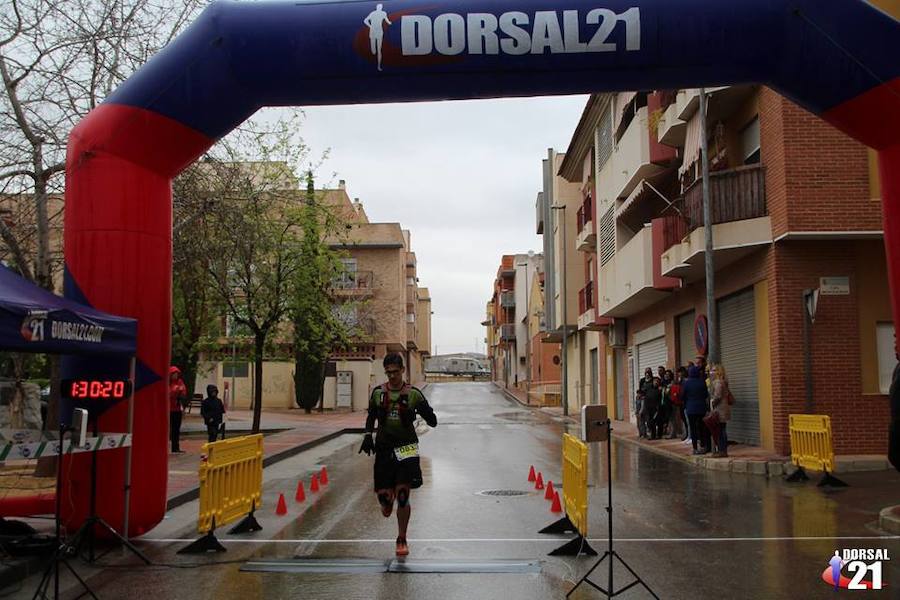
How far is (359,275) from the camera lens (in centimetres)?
5544

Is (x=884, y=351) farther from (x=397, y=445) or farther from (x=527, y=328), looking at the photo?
(x=527, y=328)

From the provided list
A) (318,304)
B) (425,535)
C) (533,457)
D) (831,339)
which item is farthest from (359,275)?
(425,535)

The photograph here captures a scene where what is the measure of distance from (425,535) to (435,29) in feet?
17.5

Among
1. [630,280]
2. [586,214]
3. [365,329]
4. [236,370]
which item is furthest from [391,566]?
→ [236,370]

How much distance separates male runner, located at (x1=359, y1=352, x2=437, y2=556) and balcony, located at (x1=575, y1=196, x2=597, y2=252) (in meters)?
26.9

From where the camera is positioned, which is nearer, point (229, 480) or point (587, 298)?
point (229, 480)

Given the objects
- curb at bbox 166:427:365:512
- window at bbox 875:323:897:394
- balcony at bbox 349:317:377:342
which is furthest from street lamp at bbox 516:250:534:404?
window at bbox 875:323:897:394

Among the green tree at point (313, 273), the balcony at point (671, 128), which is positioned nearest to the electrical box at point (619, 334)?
the green tree at point (313, 273)

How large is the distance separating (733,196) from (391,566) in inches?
495

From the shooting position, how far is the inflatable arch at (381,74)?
8.32m

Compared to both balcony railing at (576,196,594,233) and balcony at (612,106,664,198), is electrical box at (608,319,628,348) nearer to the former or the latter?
balcony railing at (576,196,594,233)

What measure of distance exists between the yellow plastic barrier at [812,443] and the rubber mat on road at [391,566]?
6.62 meters

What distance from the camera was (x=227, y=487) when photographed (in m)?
8.73

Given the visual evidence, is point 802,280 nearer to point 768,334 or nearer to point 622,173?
point 768,334
